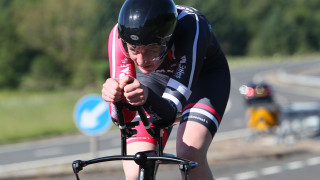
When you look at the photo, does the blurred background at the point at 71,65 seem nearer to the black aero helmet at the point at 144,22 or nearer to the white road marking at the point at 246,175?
the white road marking at the point at 246,175

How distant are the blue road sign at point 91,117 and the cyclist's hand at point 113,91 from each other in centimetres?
1024

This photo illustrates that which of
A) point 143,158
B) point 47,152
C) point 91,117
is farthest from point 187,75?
point 47,152

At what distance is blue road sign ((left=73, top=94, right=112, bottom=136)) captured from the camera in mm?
13532

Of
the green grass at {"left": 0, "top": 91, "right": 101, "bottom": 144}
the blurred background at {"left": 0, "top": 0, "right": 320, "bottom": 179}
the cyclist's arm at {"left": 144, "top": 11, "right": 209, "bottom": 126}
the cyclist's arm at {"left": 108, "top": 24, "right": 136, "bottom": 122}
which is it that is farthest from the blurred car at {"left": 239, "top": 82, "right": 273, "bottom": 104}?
the cyclist's arm at {"left": 108, "top": 24, "right": 136, "bottom": 122}

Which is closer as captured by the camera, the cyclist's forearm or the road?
the cyclist's forearm

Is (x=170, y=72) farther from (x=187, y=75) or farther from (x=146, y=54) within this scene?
(x=146, y=54)

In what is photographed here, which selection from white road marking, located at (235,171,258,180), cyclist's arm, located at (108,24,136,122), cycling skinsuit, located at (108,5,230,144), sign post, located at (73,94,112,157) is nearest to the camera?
cycling skinsuit, located at (108,5,230,144)

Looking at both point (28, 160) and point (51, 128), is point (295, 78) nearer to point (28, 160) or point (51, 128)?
point (51, 128)

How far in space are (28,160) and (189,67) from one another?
19.3 metres

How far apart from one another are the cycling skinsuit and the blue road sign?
29.1ft

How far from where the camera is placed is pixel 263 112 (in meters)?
20.1

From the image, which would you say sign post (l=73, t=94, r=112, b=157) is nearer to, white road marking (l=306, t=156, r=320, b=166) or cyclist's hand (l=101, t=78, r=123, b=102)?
white road marking (l=306, t=156, r=320, b=166)

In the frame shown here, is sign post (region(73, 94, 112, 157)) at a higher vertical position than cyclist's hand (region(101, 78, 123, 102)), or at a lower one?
higher

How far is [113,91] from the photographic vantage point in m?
3.22
